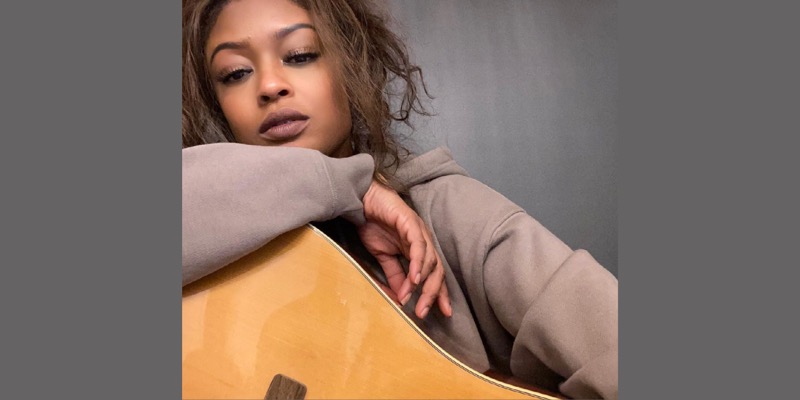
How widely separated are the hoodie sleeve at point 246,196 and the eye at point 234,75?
0.28 ft

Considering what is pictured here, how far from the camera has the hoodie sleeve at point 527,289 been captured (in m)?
0.69

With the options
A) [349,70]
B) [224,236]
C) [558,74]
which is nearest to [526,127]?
[558,74]

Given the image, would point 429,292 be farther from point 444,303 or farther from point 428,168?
point 428,168

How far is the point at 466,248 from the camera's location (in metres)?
0.75

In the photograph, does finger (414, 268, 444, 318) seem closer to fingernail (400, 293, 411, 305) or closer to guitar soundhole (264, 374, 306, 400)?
fingernail (400, 293, 411, 305)

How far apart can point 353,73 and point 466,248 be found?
225mm

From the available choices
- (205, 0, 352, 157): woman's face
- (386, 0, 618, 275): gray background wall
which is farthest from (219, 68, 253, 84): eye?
(386, 0, 618, 275): gray background wall

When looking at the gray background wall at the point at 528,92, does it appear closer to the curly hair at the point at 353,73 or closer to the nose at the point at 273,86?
the curly hair at the point at 353,73

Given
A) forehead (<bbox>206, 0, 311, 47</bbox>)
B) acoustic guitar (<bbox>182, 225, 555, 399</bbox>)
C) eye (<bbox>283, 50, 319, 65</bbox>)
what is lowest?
acoustic guitar (<bbox>182, 225, 555, 399</bbox>)

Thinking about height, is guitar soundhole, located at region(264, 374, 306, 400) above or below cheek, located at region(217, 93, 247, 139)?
below

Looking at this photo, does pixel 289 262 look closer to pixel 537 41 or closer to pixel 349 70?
pixel 349 70

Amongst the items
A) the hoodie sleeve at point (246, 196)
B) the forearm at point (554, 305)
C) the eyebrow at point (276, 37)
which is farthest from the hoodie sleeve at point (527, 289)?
the eyebrow at point (276, 37)

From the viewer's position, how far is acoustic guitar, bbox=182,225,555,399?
0.67 meters

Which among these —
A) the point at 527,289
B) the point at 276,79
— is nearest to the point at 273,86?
the point at 276,79
